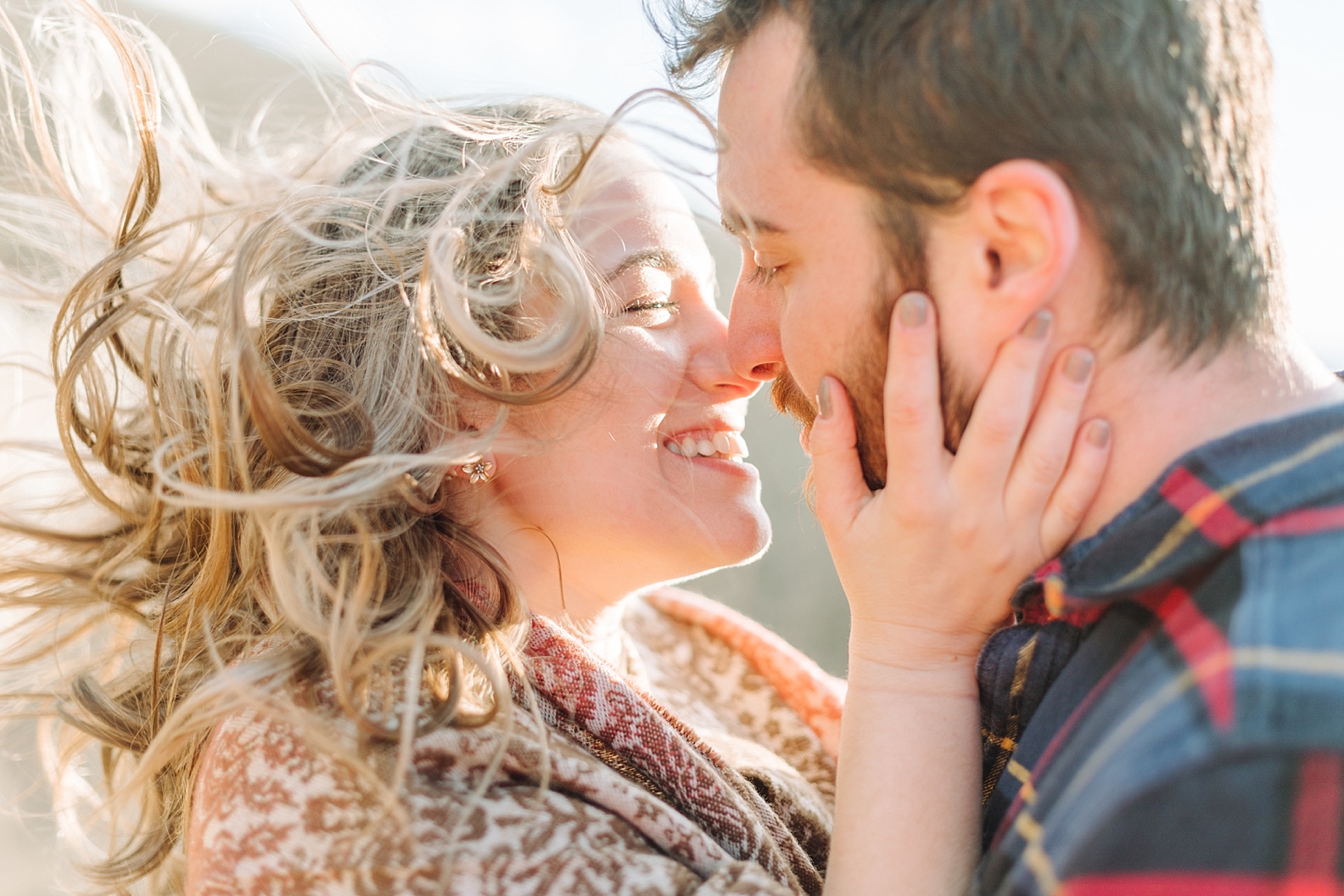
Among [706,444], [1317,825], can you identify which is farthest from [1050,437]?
[706,444]

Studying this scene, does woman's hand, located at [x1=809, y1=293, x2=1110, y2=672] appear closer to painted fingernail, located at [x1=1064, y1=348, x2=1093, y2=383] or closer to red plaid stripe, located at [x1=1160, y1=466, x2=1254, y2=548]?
painted fingernail, located at [x1=1064, y1=348, x2=1093, y2=383]

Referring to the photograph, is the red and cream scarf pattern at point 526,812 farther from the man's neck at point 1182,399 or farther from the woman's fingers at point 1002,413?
the man's neck at point 1182,399

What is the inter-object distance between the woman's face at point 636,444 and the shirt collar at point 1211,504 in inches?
27.9

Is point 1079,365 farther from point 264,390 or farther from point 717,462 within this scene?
point 264,390

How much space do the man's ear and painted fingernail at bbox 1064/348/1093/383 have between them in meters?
0.07

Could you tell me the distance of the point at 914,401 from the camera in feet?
3.93

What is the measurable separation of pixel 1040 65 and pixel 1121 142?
12 centimetres

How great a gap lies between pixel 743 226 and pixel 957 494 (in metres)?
0.48

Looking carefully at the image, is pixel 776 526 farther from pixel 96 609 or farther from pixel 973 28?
pixel 973 28

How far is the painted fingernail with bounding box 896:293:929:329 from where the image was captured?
1172 mm

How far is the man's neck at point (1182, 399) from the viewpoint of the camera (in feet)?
3.55

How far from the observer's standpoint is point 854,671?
131 cm

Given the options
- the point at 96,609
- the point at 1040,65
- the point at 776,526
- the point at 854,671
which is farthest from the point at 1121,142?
the point at 776,526

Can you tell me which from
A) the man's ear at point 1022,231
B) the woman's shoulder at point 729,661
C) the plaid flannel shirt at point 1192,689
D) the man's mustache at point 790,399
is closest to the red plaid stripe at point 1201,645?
the plaid flannel shirt at point 1192,689
